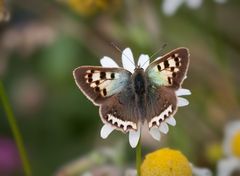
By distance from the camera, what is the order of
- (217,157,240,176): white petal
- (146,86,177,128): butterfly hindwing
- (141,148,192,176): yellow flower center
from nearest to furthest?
(146,86,177,128): butterfly hindwing < (141,148,192,176): yellow flower center < (217,157,240,176): white petal

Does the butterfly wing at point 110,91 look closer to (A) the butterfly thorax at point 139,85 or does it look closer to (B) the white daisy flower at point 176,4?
(A) the butterfly thorax at point 139,85

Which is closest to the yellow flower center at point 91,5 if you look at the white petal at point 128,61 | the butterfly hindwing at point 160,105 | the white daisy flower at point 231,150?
the white daisy flower at point 231,150

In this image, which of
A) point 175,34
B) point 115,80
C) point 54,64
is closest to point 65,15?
point 54,64

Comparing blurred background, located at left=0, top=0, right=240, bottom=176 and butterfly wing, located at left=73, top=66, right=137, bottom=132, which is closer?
butterfly wing, located at left=73, top=66, right=137, bottom=132

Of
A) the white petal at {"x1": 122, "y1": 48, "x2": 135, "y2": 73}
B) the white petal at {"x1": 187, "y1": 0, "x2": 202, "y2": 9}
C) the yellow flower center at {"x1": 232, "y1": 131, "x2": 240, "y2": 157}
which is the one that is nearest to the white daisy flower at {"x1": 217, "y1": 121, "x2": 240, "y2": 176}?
the yellow flower center at {"x1": 232, "y1": 131, "x2": 240, "y2": 157}

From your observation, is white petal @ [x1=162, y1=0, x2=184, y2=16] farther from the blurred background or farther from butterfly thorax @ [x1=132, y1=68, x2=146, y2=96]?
butterfly thorax @ [x1=132, y1=68, x2=146, y2=96]

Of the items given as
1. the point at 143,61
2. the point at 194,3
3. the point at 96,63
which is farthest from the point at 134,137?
the point at 96,63
